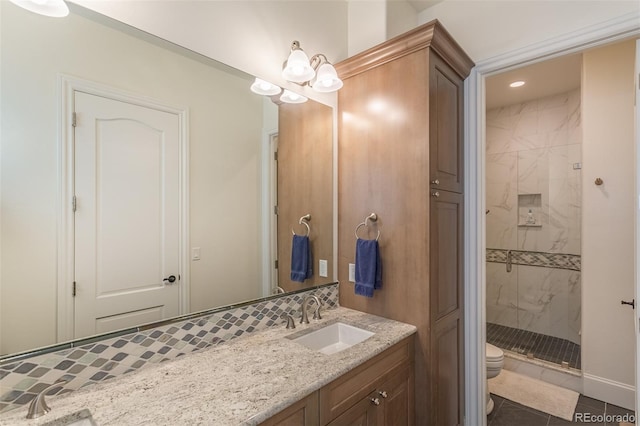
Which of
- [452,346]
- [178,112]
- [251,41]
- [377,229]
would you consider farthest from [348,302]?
[251,41]

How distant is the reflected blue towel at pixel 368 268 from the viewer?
5.59ft

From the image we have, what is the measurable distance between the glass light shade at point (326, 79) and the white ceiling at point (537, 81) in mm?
1743

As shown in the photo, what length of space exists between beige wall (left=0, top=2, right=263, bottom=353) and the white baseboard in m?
2.78

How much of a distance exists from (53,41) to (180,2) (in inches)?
20.2

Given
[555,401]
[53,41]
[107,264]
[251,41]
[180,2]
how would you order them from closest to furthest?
[53,41], [107,264], [180,2], [251,41], [555,401]

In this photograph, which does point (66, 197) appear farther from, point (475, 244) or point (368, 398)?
point (475, 244)

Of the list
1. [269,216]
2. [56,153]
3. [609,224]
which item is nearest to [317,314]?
[269,216]

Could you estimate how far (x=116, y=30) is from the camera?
1.10 m

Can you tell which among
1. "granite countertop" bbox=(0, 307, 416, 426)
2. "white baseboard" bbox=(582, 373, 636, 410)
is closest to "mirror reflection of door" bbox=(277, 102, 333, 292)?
"granite countertop" bbox=(0, 307, 416, 426)

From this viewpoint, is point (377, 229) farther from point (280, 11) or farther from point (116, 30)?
point (116, 30)

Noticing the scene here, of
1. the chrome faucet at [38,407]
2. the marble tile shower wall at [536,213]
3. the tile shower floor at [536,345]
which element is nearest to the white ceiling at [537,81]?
the marble tile shower wall at [536,213]

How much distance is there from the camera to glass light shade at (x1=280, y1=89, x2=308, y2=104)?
1.68 metres

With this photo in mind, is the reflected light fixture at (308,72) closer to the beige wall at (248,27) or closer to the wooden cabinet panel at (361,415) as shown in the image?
the beige wall at (248,27)

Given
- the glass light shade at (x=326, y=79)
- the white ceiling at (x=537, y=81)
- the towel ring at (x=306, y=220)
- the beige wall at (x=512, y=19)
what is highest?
the white ceiling at (x=537, y=81)
